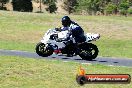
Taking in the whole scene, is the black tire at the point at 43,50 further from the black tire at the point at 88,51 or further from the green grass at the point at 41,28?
the green grass at the point at 41,28

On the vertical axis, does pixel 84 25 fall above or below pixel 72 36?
below

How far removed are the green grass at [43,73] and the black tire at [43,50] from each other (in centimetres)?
652

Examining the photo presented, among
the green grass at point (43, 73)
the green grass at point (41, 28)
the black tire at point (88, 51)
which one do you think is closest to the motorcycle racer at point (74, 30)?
the black tire at point (88, 51)

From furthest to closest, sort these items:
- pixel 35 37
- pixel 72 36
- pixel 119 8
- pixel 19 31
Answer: pixel 119 8 → pixel 19 31 → pixel 35 37 → pixel 72 36

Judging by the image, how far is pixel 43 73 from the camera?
1847 cm

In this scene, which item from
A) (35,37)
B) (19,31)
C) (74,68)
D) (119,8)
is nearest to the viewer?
(74,68)

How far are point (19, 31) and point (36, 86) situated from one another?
4135 centimetres

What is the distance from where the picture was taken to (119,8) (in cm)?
11562

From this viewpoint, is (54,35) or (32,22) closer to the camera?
(54,35)

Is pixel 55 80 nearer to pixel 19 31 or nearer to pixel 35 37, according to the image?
pixel 35 37

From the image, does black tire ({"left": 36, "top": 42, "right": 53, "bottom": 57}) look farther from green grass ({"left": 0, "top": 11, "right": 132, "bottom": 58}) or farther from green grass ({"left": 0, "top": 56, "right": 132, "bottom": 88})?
green grass ({"left": 0, "top": 11, "right": 132, "bottom": 58})

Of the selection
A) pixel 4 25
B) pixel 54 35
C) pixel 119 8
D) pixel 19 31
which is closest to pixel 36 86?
pixel 54 35

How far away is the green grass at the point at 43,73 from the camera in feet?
55.1

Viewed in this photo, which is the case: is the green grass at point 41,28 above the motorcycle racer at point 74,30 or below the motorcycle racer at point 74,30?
below
